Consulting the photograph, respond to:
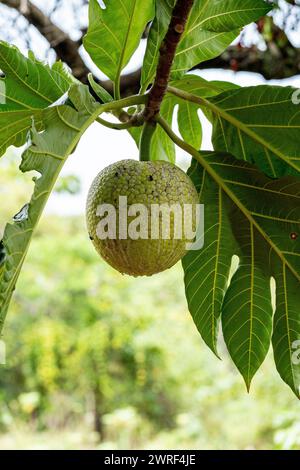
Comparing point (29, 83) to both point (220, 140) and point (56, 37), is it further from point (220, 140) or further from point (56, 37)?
point (56, 37)

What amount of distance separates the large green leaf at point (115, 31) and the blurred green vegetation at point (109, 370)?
530cm

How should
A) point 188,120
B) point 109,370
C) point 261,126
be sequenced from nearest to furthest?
point 261,126
point 188,120
point 109,370

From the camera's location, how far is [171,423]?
801 cm

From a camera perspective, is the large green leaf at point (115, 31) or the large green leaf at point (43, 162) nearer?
the large green leaf at point (43, 162)

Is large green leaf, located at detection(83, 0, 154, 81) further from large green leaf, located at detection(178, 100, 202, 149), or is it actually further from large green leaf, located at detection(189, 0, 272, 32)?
large green leaf, located at detection(178, 100, 202, 149)

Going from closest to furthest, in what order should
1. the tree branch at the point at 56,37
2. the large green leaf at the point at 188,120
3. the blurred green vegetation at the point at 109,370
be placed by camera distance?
the large green leaf at the point at 188,120
the tree branch at the point at 56,37
the blurred green vegetation at the point at 109,370

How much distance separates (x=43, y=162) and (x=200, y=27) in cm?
35

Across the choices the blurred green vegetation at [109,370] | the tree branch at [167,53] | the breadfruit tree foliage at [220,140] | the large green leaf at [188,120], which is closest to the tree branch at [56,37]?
the large green leaf at [188,120]

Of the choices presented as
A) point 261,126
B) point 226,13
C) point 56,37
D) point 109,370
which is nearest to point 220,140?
point 261,126

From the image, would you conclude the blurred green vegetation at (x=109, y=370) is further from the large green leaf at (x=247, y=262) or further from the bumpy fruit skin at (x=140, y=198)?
the bumpy fruit skin at (x=140, y=198)

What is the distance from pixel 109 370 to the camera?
7.59 m

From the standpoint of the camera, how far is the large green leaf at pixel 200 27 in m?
0.83
